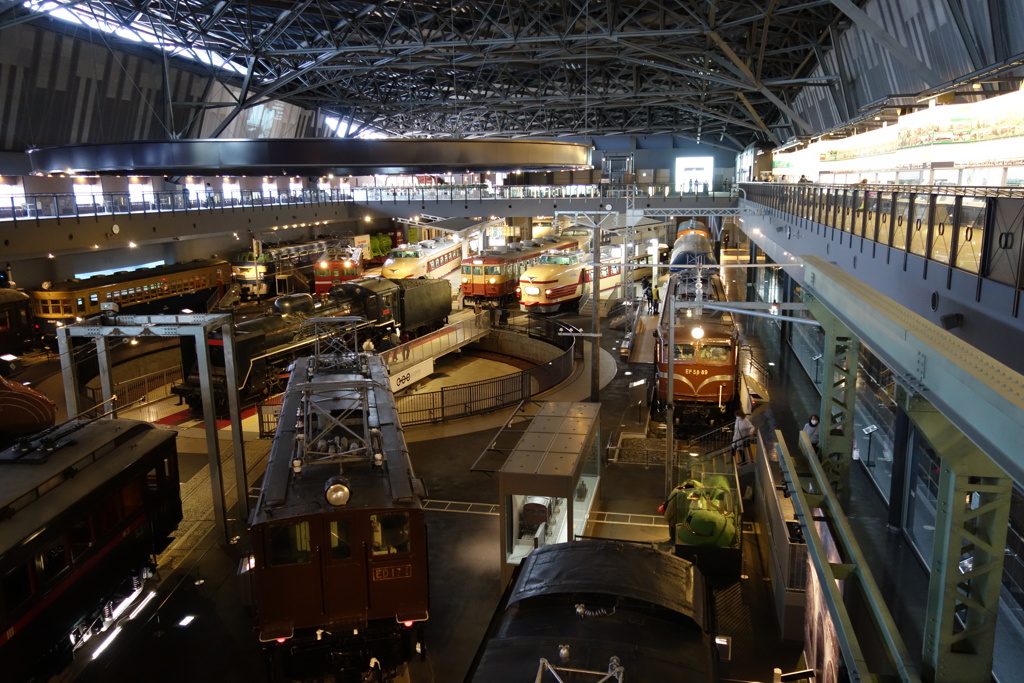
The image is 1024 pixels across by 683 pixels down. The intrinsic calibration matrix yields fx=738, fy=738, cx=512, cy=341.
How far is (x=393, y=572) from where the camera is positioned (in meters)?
8.97

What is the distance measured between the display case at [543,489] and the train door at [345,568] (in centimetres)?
230

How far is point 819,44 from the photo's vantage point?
31.0 metres

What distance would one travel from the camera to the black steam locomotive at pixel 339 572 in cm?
864

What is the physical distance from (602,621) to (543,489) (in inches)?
151

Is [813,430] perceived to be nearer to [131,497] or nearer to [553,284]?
Answer: [131,497]

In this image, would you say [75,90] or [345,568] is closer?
[345,568]

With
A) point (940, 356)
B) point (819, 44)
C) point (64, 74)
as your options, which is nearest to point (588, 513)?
point (940, 356)

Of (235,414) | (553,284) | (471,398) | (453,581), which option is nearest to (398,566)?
(453,581)

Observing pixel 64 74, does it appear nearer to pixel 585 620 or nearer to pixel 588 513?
pixel 588 513

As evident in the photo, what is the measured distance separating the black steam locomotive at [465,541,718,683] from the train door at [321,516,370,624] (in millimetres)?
1908

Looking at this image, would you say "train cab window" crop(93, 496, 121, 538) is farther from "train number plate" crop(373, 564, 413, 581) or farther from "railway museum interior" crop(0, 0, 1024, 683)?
"train number plate" crop(373, 564, 413, 581)

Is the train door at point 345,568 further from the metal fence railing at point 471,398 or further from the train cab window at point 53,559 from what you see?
the metal fence railing at point 471,398

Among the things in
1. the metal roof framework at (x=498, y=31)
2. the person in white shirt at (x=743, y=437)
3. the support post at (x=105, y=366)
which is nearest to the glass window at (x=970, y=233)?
the person in white shirt at (x=743, y=437)

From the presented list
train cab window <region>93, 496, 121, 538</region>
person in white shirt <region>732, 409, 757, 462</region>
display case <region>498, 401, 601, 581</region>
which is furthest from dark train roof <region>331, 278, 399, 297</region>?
train cab window <region>93, 496, 121, 538</region>
